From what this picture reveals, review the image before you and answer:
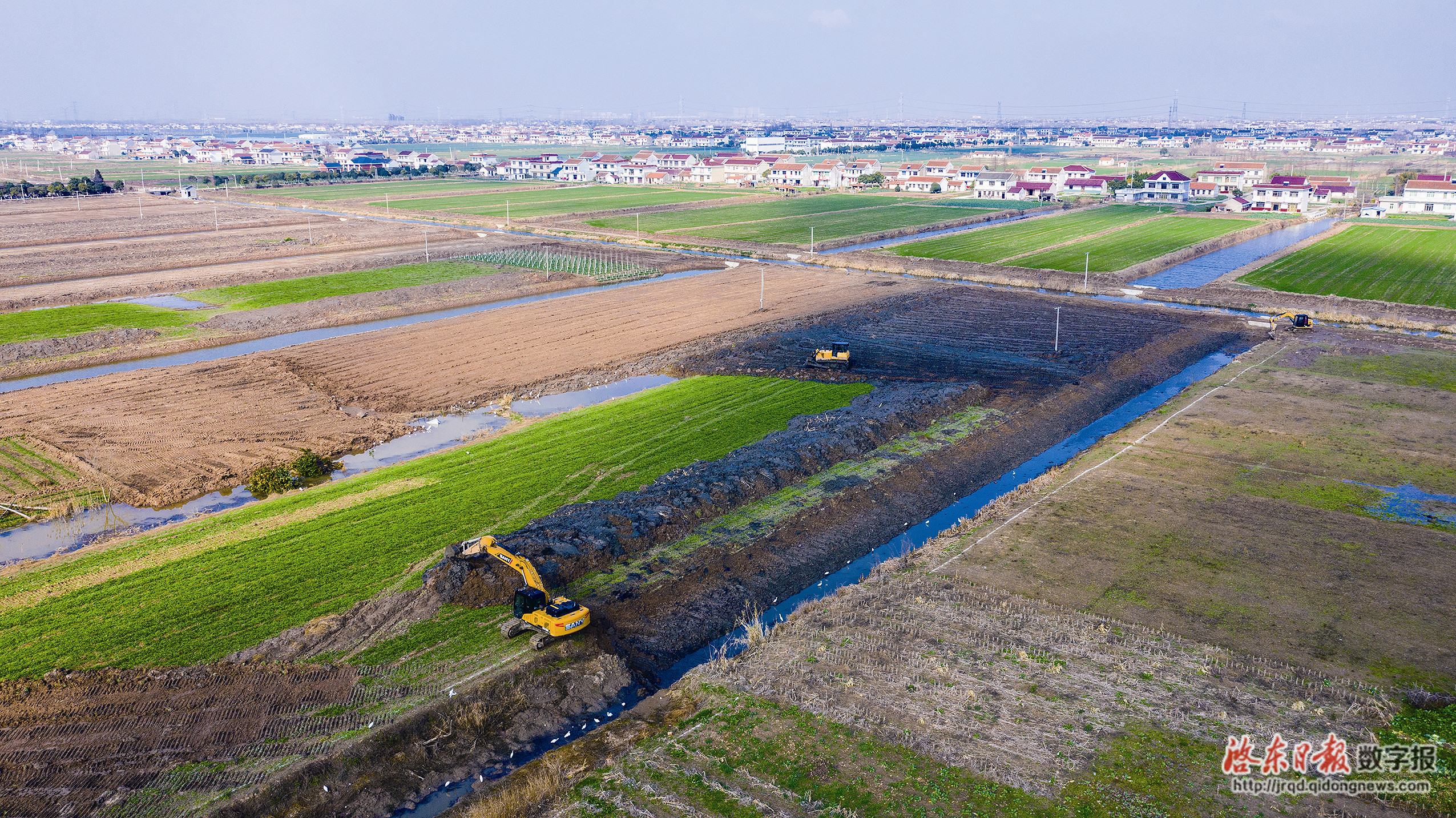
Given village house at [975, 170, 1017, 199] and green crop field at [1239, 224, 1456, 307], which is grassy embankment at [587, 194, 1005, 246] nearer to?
village house at [975, 170, 1017, 199]

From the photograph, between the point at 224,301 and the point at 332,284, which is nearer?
Answer: the point at 224,301

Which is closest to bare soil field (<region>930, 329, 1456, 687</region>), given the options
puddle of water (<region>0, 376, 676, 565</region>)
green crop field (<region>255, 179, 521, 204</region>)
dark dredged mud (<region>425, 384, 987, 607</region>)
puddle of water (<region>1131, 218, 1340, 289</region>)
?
dark dredged mud (<region>425, 384, 987, 607</region>)

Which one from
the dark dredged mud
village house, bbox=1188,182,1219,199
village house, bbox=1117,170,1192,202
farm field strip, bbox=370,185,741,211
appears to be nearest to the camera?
the dark dredged mud

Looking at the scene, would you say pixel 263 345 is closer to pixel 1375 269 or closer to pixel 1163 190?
pixel 1375 269

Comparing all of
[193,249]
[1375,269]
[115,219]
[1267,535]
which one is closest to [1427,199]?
[1375,269]

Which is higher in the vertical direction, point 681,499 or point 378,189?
point 378,189

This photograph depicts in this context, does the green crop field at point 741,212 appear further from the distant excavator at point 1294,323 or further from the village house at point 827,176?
the distant excavator at point 1294,323
